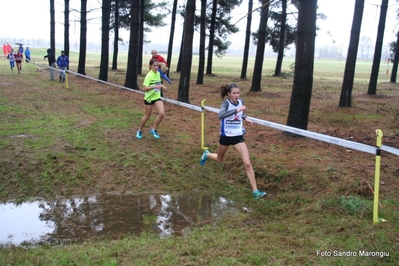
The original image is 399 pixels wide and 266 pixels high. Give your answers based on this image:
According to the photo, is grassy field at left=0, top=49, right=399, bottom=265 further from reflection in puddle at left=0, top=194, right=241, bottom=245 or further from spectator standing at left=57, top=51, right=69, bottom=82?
spectator standing at left=57, top=51, right=69, bottom=82

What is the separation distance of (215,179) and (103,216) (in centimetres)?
249

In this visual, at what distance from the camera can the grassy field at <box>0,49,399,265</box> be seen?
4.30 meters

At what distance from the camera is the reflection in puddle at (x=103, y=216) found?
17.0ft

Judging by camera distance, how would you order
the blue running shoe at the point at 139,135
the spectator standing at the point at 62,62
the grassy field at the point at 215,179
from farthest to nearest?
the spectator standing at the point at 62,62 → the blue running shoe at the point at 139,135 → the grassy field at the point at 215,179

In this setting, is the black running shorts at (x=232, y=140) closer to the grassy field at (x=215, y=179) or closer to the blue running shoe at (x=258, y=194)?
the blue running shoe at (x=258, y=194)

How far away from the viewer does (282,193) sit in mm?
6602

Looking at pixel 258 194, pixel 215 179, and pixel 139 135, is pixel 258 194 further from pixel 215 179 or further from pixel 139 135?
pixel 139 135

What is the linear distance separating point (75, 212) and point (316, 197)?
3.83 meters

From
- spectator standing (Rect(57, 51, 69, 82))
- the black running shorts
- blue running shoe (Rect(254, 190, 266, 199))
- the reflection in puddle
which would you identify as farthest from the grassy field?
spectator standing (Rect(57, 51, 69, 82))

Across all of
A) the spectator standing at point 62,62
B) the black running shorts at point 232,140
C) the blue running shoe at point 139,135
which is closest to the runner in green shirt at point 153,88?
the blue running shoe at point 139,135

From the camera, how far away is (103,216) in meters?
5.79

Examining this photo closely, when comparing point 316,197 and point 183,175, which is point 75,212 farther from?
point 316,197

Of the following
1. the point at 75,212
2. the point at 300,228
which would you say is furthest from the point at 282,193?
the point at 75,212

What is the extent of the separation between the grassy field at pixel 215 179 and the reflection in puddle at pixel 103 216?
28 centimetres
